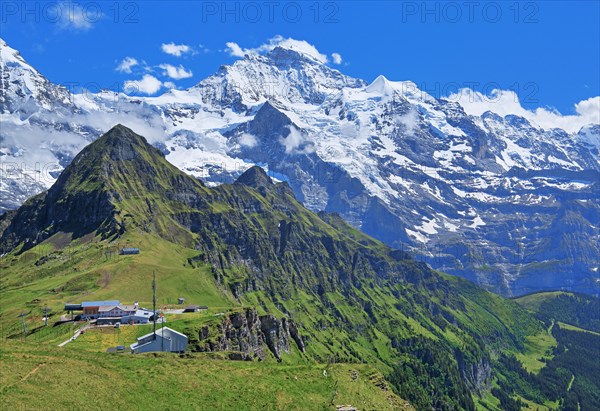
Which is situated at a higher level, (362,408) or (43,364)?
(43,364)

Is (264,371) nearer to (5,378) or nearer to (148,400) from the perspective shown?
(148,400)

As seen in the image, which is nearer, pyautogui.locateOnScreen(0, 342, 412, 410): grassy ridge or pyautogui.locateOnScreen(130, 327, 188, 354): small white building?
pyautogui.locateOnScreen(0, 342, 412, 410): grassy ridge

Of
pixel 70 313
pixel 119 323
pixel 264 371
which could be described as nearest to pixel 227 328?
pixel 119 323

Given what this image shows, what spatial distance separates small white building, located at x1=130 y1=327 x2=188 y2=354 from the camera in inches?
5590

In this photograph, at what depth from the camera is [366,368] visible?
126 meters

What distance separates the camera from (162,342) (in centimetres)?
14275

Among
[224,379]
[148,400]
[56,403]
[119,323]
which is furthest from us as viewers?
[119,323]

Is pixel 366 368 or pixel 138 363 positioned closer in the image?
pixel 138 363

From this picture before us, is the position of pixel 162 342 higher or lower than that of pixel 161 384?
higher

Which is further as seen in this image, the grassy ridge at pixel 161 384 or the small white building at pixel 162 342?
the small white building at pixel 162 342

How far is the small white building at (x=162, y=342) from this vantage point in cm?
14199

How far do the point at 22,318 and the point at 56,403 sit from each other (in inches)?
→ 4900

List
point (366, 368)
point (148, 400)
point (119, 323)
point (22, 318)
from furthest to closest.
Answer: point (22, 318) → point (119, 323) → point (366, 368) → point (148, 400)

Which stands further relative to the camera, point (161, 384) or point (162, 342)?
point (162, 342)
